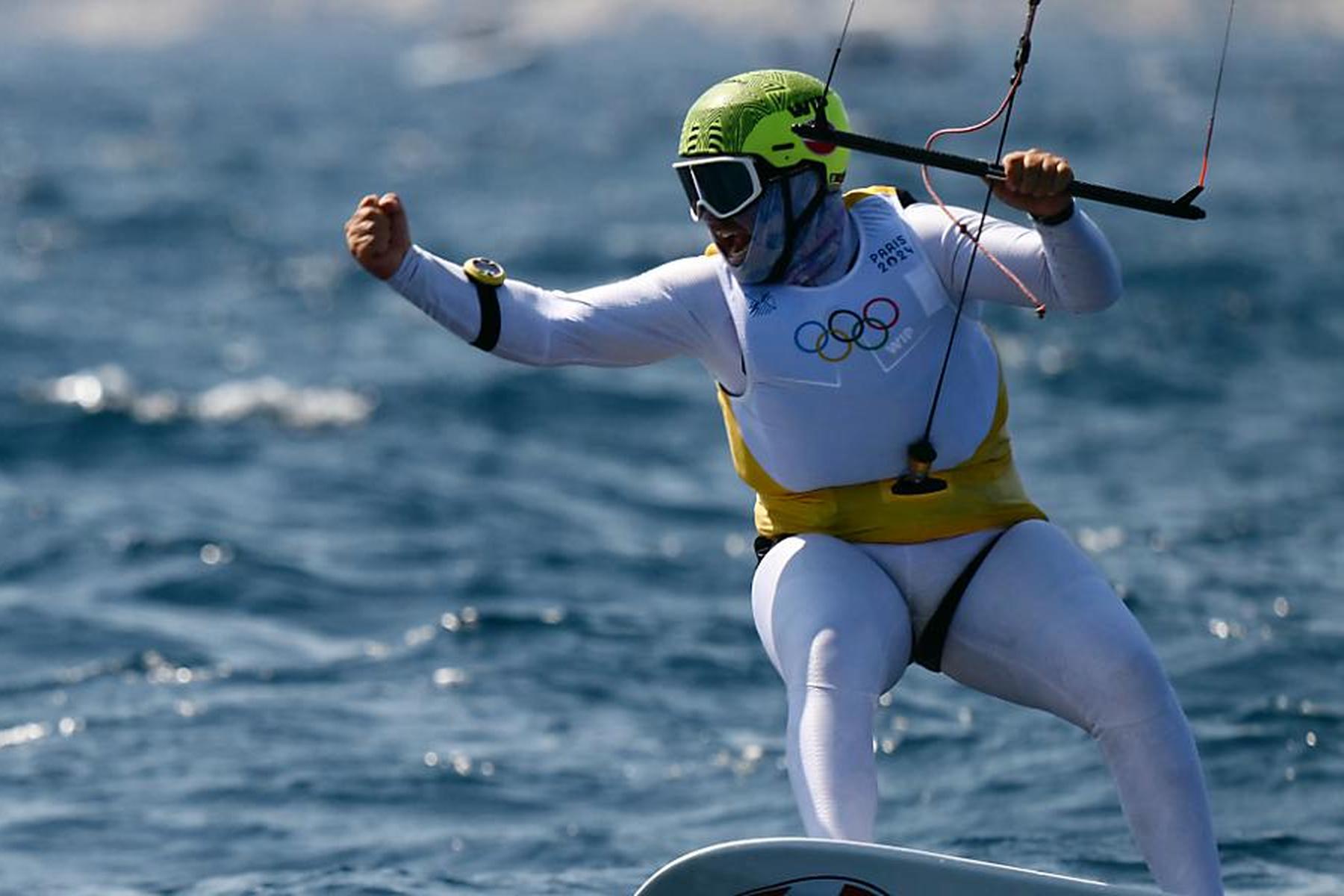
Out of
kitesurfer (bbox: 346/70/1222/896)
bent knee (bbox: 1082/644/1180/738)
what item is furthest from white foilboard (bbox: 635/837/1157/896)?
bent knee (bbox: 1082/644/1180/738)

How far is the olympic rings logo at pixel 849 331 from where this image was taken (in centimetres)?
546

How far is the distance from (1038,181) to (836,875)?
1.62 meters

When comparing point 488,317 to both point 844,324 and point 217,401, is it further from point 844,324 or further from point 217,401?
point 217,401

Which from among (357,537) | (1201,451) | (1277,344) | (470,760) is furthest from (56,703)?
(1277,344)

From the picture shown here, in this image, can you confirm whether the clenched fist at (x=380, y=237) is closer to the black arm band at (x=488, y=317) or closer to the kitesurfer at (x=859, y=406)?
the kitesurfer at (x=859, y=406)

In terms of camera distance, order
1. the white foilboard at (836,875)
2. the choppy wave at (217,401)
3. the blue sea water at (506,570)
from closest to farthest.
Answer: the white foilboard at (836,875), the blue sea water at (506,570), the choppy wave at (217,401)

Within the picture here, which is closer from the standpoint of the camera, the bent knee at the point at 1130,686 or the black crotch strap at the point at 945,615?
the bent knee at the point at 1130,686

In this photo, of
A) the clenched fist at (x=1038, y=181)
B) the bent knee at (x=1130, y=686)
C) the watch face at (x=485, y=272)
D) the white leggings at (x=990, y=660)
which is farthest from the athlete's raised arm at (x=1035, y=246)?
the watch face at (x=485, y=272)

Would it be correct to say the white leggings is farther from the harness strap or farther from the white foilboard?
the white foilboard

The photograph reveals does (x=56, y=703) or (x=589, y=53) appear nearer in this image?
(x=56, y=703)

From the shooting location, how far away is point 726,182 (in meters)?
5.43

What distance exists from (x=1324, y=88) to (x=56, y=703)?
55.3 metres

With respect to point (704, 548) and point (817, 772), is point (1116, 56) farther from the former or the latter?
point (817, 772)

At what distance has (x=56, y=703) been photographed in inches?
389
